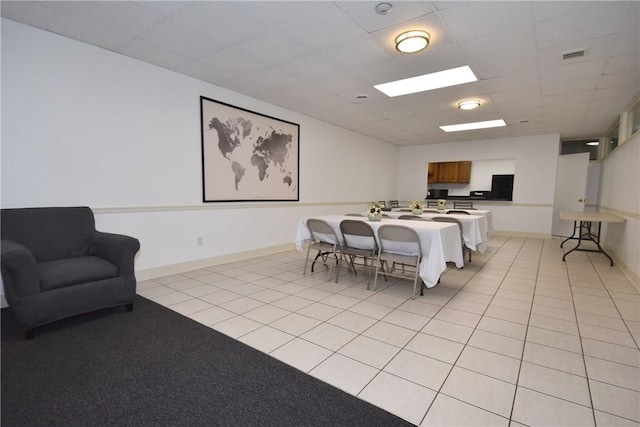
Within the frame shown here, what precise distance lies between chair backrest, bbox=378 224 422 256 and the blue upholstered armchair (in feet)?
8.36

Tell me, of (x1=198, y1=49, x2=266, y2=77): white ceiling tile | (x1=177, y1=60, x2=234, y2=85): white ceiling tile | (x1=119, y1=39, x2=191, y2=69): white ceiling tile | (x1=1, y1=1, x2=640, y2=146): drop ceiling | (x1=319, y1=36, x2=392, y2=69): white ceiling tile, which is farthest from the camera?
(x1=177, y1=60, x2=234, y2=85): white ceiling tile

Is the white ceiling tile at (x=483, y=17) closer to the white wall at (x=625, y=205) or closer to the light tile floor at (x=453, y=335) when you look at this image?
the light tile floor at (x=453, y=335)

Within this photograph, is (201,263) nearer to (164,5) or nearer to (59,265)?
(59,265)

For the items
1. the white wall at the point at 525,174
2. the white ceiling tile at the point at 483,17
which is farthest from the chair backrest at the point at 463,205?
the white ceiling tile at the point at 483,17

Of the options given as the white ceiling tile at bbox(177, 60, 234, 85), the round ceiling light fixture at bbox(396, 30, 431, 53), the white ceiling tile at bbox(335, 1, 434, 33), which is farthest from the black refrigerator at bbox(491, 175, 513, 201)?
the white ceiling tile at bbox(177, 60, 234, 85)

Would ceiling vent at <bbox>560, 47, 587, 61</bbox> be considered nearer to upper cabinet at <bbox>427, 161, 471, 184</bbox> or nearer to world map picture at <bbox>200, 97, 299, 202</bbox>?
world map picture at <bbox>200, 97, 299, 202</bbox>

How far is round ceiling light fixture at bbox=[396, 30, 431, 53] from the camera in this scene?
2.85 metres

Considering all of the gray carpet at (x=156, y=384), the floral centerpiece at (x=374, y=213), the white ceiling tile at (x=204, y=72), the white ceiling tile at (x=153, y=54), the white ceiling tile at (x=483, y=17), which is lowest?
the gray carpet at (x=156, y=384)

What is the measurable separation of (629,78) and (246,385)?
5.68 m

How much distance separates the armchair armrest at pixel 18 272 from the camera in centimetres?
212

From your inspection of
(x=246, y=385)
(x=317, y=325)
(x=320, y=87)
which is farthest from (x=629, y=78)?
(x=246, y=385)

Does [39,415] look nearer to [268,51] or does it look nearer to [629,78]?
[268,51]

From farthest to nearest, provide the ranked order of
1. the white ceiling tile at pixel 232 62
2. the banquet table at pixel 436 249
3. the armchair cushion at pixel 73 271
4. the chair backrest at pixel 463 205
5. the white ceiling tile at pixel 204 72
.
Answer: the chair backrest at pixel 463 205, the white ceiling tile at pixel 204 72, the white ceiling tile at pixel 232 62, the banquet table at pixel 436 249, the armchair cushion at pixel 73 271

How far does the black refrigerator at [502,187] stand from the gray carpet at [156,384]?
8331mm
